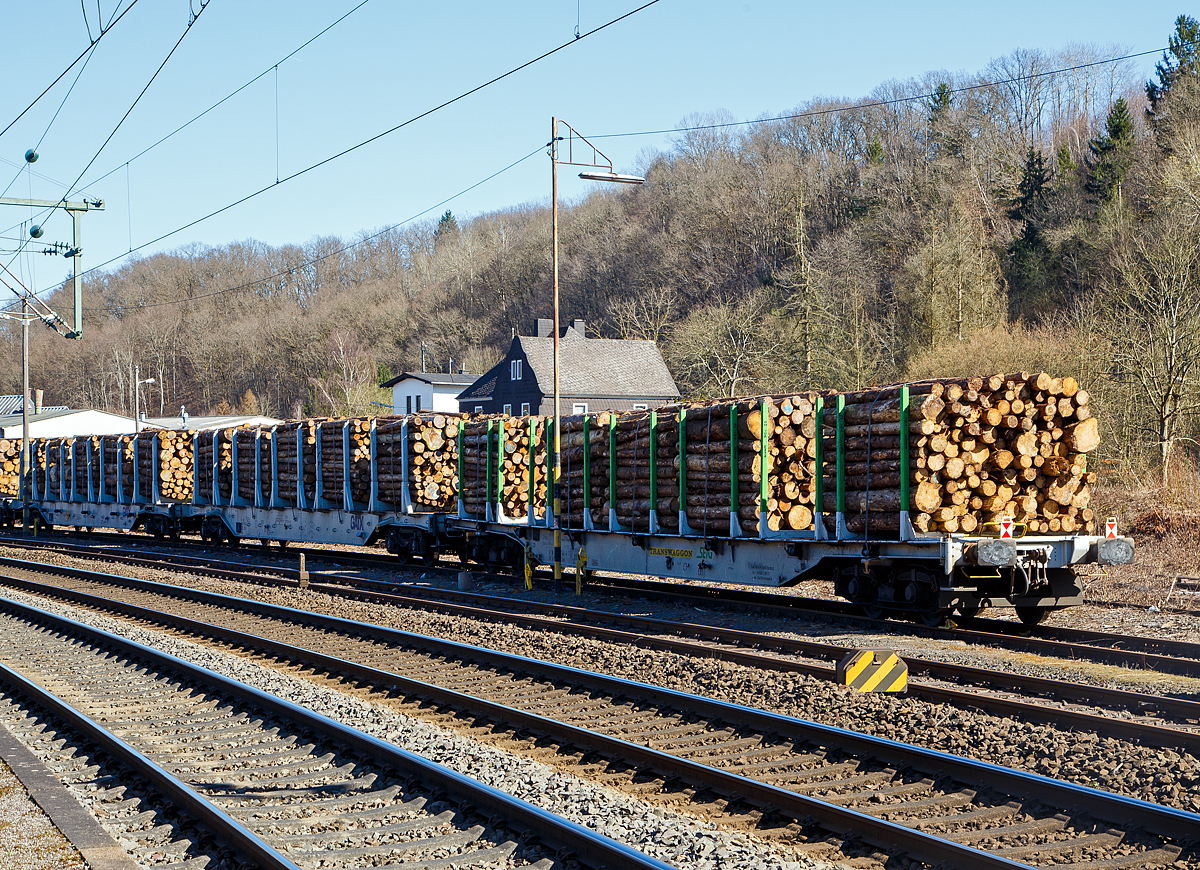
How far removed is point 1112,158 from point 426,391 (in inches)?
2025

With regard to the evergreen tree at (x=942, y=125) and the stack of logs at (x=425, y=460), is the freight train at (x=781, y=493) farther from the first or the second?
the evergreen tree at (x=942, y=125)

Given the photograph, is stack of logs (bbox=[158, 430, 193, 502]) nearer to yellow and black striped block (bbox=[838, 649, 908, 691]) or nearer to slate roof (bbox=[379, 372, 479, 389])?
yellow and black striped block (bbox=[838, 649, 908, 691])

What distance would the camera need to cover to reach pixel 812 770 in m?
6.87

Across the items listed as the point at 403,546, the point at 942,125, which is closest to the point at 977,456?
the point at 403,546

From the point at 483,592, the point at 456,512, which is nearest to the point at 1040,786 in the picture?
the point at 483,592

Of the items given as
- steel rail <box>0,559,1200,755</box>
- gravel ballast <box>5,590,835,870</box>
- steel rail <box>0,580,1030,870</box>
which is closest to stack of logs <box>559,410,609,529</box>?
steel rail <box>0,559,1200,755</box>

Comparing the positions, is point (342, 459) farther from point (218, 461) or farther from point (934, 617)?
point (934, 617)

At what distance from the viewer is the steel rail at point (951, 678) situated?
7438 mm

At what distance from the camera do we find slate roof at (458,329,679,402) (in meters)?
64.2

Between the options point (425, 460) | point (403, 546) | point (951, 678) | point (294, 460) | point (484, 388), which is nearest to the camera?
point (951, 678)

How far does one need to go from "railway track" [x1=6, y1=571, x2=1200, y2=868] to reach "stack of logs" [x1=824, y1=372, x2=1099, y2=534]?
505 cm

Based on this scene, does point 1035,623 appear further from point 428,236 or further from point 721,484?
point 428,236

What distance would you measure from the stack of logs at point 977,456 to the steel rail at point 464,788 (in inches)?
292

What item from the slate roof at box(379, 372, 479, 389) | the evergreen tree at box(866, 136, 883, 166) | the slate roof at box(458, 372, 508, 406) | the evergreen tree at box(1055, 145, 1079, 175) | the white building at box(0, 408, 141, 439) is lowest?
the white building at box(0, 408, 141, 439)
